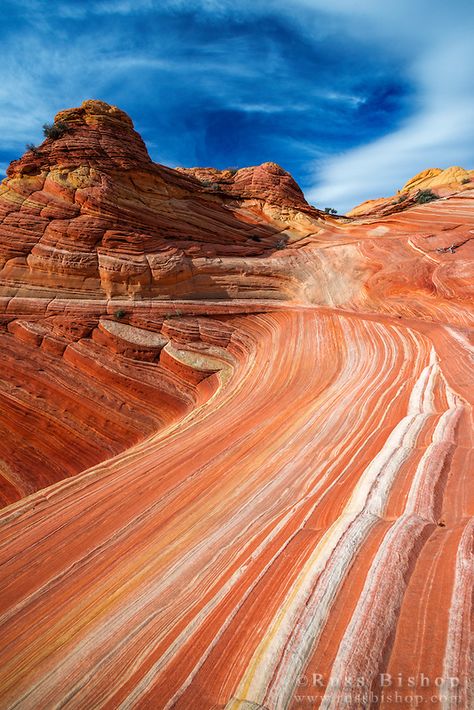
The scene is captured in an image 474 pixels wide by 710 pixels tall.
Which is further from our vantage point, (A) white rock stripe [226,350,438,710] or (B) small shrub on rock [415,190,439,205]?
(B) small shrub on rock [415,190,439,205]

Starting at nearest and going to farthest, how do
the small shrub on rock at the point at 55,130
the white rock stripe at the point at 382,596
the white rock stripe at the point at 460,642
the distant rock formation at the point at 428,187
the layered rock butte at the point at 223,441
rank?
the white rock stripe at the point at 460,642 → the white rock stripe at the point at 382,596 → the layered rock butte at the point at 223,441 → the small shrub on rock at the point at 55,130 → the distant rock formation at the point at 428,187

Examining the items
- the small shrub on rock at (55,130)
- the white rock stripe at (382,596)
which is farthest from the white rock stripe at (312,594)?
the small shrub on rock at (55,130)

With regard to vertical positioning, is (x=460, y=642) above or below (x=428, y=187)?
below

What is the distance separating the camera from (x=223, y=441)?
23.6 ft

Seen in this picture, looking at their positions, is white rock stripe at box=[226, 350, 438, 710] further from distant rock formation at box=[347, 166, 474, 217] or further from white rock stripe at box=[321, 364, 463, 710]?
distant rock formation at box=[347, 166, 474, 217]

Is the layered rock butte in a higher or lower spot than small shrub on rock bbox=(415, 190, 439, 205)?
lower

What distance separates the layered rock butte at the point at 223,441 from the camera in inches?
99.0

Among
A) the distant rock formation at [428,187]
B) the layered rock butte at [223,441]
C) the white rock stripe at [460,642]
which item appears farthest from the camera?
the distant rock formation at [428,187]

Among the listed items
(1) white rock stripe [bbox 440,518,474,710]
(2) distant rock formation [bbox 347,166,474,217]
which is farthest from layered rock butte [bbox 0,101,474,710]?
(2) distant rock formation [bbox 347,166,474,217]

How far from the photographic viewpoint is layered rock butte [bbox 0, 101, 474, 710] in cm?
252

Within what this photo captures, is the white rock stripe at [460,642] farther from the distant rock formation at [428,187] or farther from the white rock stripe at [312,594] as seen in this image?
the distant rock formation at [428,187]

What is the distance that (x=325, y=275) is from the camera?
53.2ft

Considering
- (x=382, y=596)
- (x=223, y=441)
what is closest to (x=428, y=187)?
(x=223, y=441)

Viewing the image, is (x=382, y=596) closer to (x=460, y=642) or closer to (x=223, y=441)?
(x=460, y=642)
